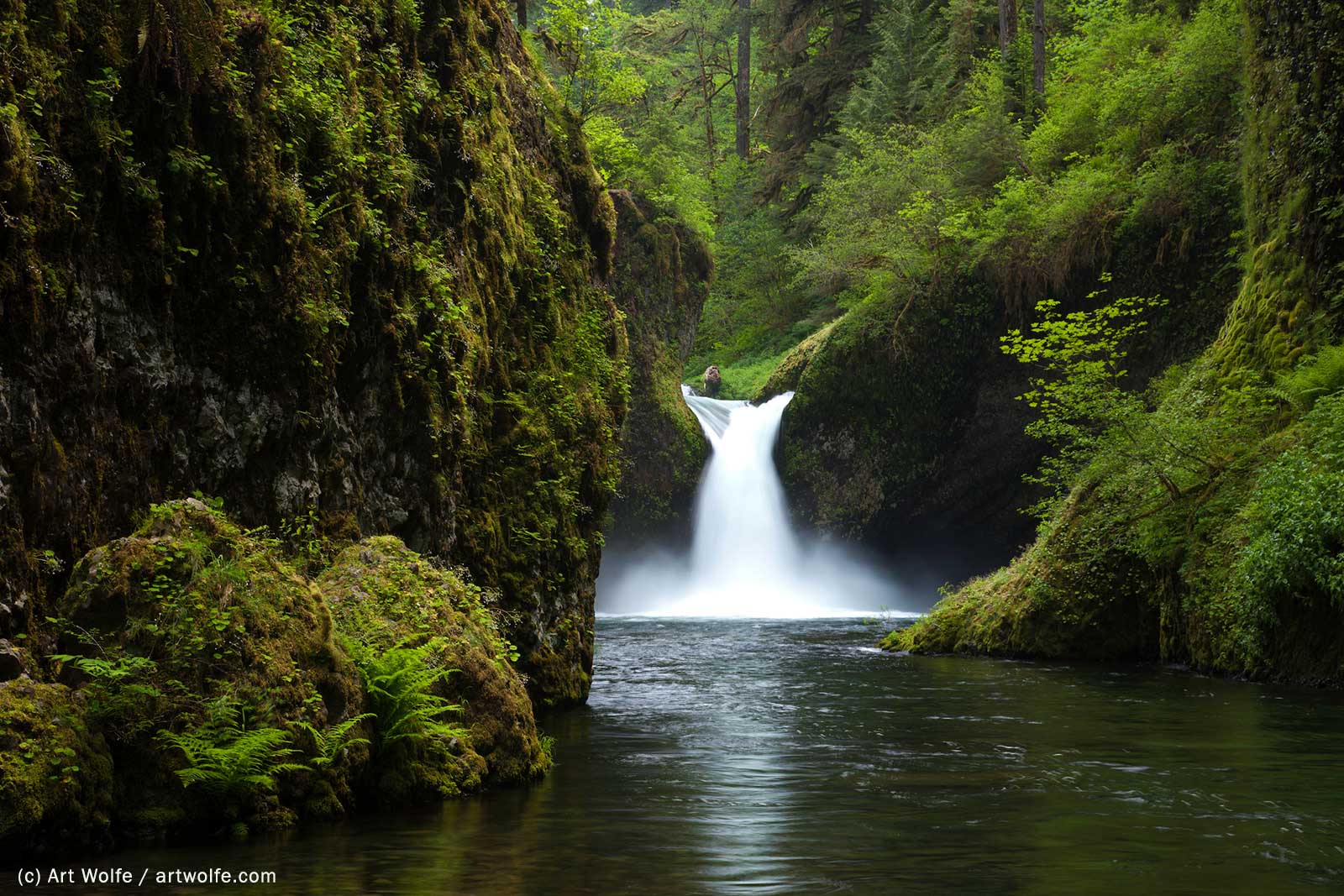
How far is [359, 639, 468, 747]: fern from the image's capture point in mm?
6961

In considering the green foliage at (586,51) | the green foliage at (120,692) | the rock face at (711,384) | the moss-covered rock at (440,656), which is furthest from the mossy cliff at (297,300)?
the rock face at (711,384)

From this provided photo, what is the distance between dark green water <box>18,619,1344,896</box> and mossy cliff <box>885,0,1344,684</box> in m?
1.22

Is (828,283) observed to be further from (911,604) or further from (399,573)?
(399,573)

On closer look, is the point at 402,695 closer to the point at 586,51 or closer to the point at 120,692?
the point at 120,692

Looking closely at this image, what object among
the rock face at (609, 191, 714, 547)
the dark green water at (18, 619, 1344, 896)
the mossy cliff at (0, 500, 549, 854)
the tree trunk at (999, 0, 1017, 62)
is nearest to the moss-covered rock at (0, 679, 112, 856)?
the mossy cliff at (0, 500, 549, 854)

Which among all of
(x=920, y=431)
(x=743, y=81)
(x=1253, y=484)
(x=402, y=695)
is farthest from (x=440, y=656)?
(x=743, y=81)

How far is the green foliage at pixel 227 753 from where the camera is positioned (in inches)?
227

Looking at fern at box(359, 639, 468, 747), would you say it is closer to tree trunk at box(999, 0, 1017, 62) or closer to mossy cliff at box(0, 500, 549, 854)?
mossy cliff at box(0, 500, 549, 854)

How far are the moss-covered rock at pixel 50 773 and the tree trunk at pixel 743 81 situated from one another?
45.3 meters

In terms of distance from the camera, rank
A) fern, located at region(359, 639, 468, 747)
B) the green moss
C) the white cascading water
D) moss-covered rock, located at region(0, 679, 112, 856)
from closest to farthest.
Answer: moss-covered rock, located at region(0, 679, 112, 856) < fern, located at region(359, 639, 468, 747) < the green moss < the white cascading water

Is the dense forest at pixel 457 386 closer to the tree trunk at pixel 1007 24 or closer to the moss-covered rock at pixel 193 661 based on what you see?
the moss-covered rock at pixel 193 661

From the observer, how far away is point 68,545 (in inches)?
245

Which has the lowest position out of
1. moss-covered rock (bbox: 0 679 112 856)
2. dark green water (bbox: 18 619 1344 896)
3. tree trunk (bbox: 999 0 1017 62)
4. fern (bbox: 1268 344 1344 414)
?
dark green water (bbox: 18 619 1344 896)

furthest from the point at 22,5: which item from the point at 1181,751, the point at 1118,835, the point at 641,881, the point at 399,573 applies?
the point at 1181,751
